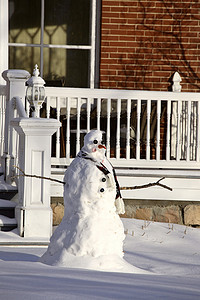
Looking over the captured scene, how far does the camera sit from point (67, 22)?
1138 cm

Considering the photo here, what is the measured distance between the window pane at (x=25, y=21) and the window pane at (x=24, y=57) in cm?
16

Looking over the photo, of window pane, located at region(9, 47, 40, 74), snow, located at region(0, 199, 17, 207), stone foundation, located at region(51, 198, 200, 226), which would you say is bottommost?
stone foundation, located at region(51, 198, 200, 226)

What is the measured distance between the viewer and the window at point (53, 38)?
11.2 meters

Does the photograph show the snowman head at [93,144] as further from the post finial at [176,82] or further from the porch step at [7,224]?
the post finial at [176,82]

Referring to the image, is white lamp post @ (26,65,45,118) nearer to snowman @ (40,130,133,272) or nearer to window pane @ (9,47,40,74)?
snowman @ (40,130,133,272)

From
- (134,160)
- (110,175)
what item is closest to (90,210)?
(110,175)

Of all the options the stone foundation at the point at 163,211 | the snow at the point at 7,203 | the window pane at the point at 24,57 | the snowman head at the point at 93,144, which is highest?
Answer: the window pane at the point at 24,57

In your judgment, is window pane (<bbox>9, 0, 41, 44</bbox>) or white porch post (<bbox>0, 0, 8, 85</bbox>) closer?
white porch post (<bbox>0, 0, 8, 85</bbox>)

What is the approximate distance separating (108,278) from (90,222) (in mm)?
959

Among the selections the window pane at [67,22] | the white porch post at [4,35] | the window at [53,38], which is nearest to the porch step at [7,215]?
the white porch post at [4,35]

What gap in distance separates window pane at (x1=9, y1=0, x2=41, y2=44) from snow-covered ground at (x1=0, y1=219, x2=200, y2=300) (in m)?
4.45

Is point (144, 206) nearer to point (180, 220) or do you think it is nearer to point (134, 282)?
point (180, 220)

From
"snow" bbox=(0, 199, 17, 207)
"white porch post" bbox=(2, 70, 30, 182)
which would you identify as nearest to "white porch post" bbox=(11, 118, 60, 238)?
"snow" bbox=(0, 199, 17, 207)

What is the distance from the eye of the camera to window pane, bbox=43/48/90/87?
442 inches
